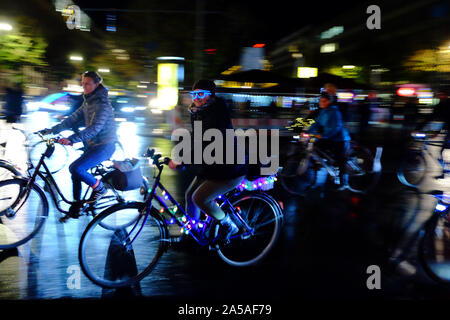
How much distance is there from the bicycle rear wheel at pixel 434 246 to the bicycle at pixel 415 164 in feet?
13.0

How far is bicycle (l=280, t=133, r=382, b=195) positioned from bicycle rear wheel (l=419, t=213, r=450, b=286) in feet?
9.85

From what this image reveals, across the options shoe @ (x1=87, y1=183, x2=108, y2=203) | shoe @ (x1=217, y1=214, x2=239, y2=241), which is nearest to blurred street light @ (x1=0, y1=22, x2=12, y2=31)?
shoe @ (x1=87, y1=183, x2=108, y2=203)

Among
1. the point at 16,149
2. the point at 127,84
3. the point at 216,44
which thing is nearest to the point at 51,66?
the point at 127,84

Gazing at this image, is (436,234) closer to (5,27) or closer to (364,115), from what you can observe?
(364,115)

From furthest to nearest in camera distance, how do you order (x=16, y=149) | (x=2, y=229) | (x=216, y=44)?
(x=216, y=44), (x=16, y=149), (x=2, y=229)

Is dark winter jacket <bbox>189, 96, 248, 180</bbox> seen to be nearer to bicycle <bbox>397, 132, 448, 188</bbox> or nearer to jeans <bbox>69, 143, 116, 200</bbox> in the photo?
jeans <bbox>69, 143, 116, 200</bbox>

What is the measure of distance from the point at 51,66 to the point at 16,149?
2742 cm

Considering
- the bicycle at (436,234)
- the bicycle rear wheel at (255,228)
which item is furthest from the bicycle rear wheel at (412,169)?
the bicycle rear wheel at (255,228)

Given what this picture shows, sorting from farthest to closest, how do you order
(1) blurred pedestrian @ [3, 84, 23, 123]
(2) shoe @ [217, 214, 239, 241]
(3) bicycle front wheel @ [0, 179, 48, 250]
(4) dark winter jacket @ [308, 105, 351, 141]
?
(1) blurred pedestrian @ [3, 84, 23, 123] → (4) dark winter jacket @ [308, 105, 351, 141] → (3) bicycle front wheel @ [0, 179, 48, 250] → (2) shoe @ [217, 214, 239, 241]

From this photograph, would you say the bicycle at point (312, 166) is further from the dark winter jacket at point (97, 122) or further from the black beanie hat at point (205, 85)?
the black beanie hat at point (205, 85)

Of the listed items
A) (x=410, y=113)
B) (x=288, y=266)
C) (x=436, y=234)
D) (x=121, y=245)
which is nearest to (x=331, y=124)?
(x=436, y=234)

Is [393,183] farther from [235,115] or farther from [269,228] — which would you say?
[235,115]

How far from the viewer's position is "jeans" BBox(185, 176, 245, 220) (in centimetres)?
376

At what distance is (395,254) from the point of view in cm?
452
